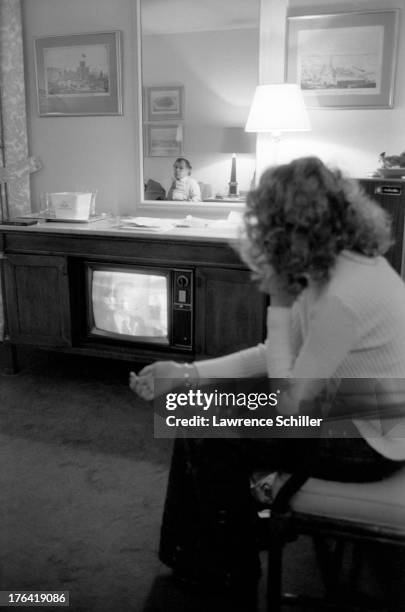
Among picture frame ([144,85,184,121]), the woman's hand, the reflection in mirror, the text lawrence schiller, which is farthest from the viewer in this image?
picture frame ([144,85,184,121])

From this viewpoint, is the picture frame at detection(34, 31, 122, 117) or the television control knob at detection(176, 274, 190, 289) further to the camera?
the picture frame at detection(34, 31, 122, 117)

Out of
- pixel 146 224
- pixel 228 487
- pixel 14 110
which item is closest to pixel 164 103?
pixel 146 224

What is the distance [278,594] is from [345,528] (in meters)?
0.22

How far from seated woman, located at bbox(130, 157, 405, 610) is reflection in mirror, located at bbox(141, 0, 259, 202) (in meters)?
1.75

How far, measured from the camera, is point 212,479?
4.42 feet

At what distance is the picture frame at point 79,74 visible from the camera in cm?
306

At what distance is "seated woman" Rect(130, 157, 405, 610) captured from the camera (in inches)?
45.4

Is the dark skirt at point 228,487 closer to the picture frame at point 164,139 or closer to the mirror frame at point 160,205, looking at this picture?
the mirror frame at point 160,205

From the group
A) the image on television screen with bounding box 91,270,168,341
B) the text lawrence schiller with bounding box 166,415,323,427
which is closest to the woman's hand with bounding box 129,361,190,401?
the text lawrence schiller with bounding box 166,415,323,427

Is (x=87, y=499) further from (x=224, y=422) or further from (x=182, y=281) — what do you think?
(x=182, y=281)

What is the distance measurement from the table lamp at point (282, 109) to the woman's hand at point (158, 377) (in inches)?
61.1

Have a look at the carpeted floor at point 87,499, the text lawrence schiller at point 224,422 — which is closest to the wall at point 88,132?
the carpeted floor at point 87,499

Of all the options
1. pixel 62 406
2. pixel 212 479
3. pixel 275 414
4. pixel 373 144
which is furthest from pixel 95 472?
pixel 373 144

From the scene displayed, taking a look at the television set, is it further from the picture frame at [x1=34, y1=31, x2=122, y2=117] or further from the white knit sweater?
the white knit sweater
